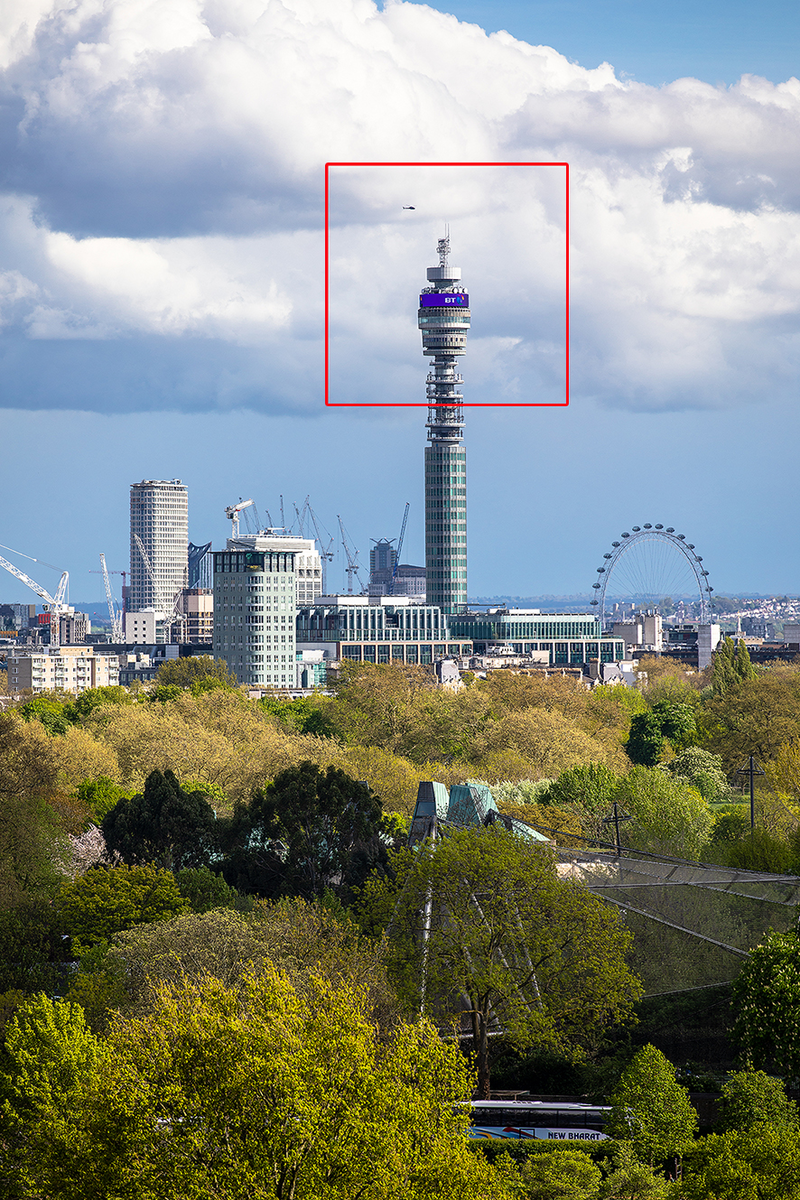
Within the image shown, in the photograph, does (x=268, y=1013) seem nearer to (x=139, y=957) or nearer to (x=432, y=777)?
(x=139, y=957)

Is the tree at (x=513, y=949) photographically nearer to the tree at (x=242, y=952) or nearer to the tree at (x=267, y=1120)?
the tree at (x=242, y=952)

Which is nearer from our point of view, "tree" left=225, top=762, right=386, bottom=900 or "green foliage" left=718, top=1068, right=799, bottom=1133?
"green foliage" left=718, top=1068, right=799, bottom=1133

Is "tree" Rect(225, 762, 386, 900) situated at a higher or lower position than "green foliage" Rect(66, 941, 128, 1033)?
higher

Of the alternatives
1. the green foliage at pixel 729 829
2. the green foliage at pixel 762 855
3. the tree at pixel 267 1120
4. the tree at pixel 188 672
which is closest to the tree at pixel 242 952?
the tree at pixel 267 1120

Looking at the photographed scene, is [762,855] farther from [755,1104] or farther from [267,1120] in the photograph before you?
[267,1120]

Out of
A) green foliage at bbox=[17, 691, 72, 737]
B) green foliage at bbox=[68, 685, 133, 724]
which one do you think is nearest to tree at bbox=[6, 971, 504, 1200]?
green foliage at bbox=[17, 691, 72, 737]

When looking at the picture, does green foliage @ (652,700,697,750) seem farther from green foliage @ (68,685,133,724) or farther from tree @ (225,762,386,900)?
tree @ (225,762,386,900)

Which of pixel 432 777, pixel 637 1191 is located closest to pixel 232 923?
pixel 637 1191
